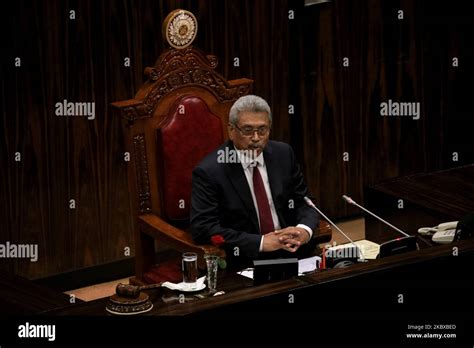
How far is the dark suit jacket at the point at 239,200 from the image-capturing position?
4598mm

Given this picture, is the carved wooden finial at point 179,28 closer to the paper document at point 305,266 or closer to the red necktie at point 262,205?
the red necktie at point 262,205

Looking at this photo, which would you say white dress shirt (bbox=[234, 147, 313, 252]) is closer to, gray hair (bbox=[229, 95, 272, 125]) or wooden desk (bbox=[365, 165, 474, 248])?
gray hair (bbox=[229, 95, 272, 125])

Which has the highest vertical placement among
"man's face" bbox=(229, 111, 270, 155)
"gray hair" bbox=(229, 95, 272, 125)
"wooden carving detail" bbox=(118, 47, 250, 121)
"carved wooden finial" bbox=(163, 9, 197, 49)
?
"carved wooden finial" bbox=(163, 9, 197, 49)

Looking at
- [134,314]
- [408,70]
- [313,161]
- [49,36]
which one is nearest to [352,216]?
[313,161]

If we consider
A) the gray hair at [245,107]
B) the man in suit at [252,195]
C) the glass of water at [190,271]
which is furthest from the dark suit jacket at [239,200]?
the glass of water at [190,271]

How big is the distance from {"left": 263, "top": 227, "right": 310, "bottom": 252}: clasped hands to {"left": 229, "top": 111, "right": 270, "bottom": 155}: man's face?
0.36 m

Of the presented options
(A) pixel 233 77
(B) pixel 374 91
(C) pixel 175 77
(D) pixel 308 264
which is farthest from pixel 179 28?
(B) pixel 374 91

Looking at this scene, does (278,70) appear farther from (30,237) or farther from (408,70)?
(30,237)

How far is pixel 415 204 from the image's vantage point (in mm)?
4809

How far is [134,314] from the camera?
3543 millimetres

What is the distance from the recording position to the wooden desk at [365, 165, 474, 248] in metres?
4.77

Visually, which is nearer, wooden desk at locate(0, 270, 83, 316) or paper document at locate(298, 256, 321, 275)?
wooden desk at locate(0, 270, 83, 316)

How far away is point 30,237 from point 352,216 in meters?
2.15

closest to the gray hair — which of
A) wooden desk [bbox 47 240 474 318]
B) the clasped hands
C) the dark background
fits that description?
the clasped hands
